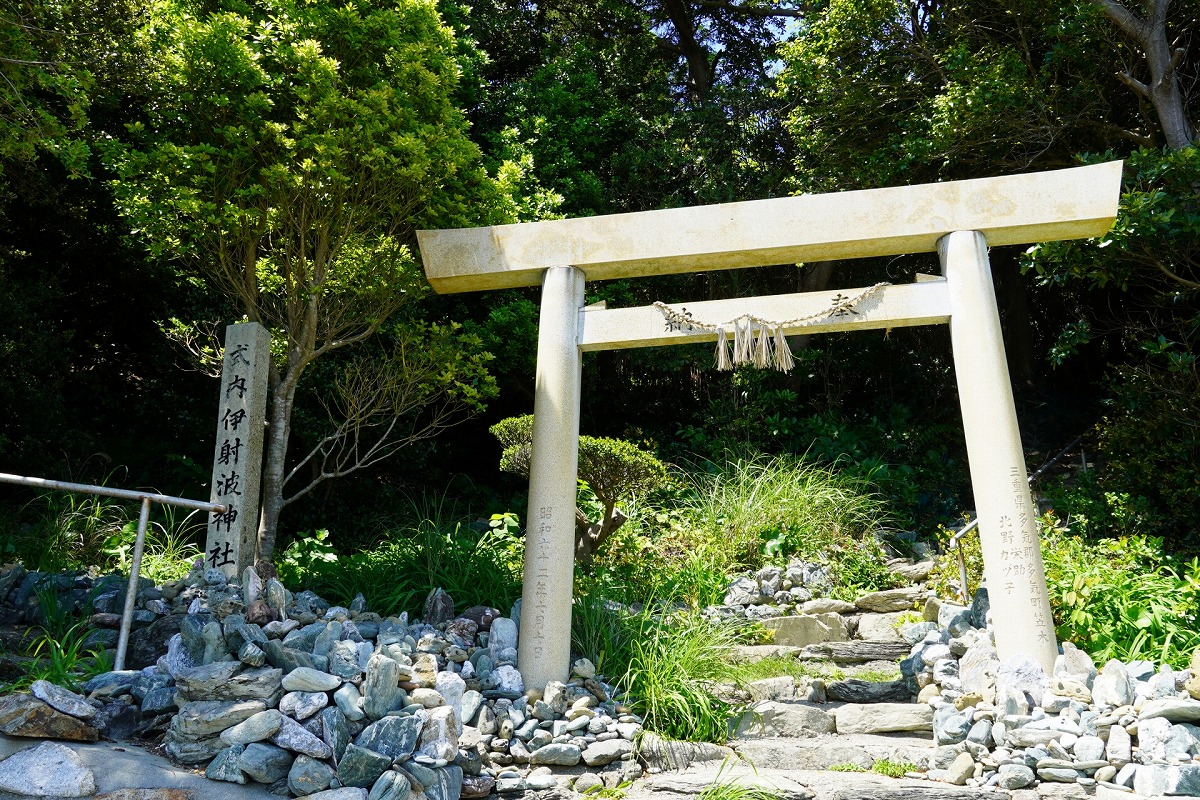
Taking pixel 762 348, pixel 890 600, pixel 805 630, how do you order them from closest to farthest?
pixel 762 348
pixel 805 630
pixel 890 600

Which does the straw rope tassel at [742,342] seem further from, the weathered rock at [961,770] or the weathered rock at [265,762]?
the weathered rock at [265,762]

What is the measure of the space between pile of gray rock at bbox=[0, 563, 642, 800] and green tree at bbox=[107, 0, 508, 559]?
174 cm

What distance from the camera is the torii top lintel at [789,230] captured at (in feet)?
16.3

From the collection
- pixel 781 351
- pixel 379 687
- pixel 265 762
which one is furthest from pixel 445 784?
pixel 781 351

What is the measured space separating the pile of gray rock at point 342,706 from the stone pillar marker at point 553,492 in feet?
0.54

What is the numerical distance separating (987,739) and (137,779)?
11.9ft

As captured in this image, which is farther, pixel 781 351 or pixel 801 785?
pixel 781 351

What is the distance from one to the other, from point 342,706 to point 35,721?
3.72 ft

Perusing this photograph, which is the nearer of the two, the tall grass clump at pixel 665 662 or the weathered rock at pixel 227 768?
the weathered rock at pixel 227 768

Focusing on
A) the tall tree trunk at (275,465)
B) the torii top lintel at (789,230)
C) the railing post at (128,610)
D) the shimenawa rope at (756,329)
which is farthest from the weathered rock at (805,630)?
the railing post at (128,610)

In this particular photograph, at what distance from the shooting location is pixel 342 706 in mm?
3846

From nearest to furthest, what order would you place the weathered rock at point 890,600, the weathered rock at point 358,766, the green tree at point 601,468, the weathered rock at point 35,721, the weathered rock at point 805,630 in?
the weathered rock at point 35,721 → the weathered rock at point 358,766 → the weathered rock at point 805,630 → the weathered rock at point 890,600 → the green tree at point 601,468

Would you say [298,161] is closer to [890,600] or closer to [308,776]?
[308,776]

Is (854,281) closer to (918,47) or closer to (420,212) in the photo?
(918,47)
